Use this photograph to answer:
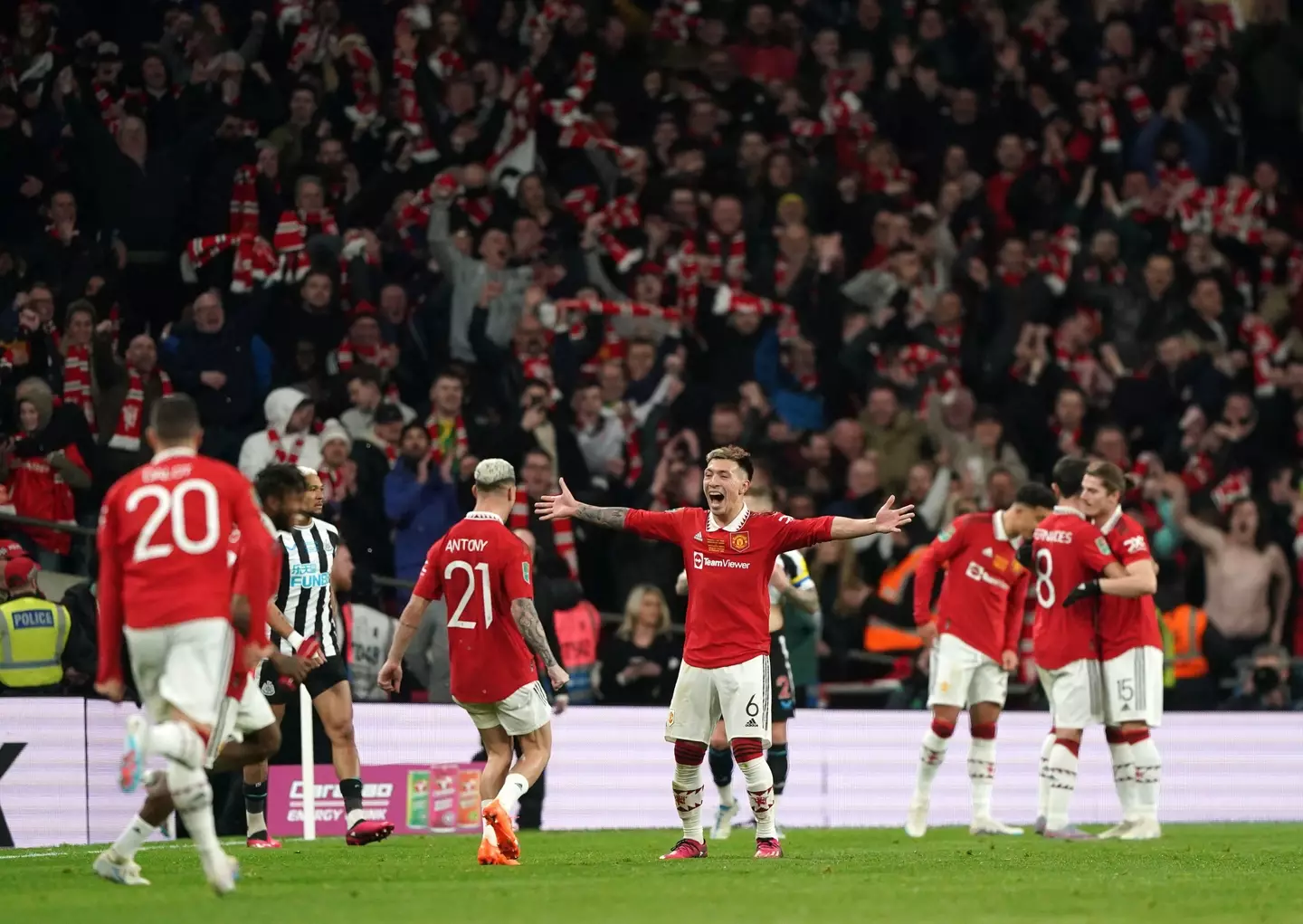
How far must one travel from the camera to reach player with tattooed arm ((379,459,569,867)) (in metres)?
12.5

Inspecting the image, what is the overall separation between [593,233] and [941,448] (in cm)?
453

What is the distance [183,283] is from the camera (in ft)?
66.4

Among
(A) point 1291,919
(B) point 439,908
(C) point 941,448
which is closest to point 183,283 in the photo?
(C) point 941,448

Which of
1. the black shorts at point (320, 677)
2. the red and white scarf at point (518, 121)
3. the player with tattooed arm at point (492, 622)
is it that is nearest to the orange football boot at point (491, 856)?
the player with tattooed arm at point (492, 622)

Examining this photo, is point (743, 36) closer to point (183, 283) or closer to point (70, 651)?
point (183, 283)

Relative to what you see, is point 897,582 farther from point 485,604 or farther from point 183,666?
point 183,666

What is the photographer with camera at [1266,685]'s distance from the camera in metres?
20.8

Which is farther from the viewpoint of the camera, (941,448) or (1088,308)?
(1088,308)

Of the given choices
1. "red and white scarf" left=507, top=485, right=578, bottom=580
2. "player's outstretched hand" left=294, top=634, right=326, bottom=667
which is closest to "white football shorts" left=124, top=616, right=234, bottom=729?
"player's outstretched hand" left=294, top=634, right=326, bottom=667

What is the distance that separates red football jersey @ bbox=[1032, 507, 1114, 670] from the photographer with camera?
20.0 ft

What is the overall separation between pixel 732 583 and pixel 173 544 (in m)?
3.94

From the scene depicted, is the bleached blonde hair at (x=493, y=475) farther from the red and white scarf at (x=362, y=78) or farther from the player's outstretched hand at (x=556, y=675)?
the red and white scarf at (x=362, y=78)

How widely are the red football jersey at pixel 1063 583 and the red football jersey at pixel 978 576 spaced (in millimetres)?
505

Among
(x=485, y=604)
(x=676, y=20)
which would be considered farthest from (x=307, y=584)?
(x=676, y=20)
